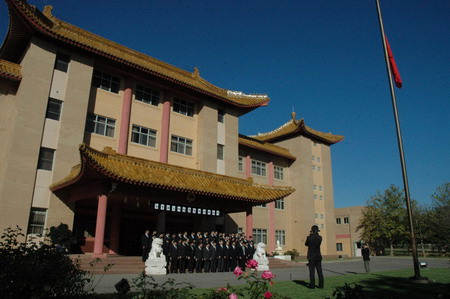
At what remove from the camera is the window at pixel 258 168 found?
98.3 ft

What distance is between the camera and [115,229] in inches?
751

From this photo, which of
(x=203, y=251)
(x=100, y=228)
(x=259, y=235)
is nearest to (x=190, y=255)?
(x=203, y=251)

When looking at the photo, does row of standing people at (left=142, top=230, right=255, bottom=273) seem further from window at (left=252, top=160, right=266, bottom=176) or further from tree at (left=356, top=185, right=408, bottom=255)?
tree at (left=356, top=185, right=408, bottom=255)

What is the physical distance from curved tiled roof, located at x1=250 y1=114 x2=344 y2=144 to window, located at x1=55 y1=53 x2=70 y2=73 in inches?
812

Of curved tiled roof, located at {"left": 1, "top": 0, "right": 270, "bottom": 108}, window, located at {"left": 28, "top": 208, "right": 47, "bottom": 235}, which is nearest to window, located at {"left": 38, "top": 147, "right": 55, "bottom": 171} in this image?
window, located at {"left": 28, "top": 208, "right": 47, "bottom": 235}

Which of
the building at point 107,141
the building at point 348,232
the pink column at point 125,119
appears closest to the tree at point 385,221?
the building at point 348,232

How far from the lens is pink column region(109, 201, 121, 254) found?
61.4ft

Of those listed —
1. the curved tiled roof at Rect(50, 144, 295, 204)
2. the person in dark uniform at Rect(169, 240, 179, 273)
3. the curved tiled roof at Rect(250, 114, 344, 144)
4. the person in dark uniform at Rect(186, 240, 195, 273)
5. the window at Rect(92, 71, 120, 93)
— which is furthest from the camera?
the curved tiled roof at Rect(250, 114, 344, 144)

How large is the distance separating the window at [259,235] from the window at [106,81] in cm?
1534

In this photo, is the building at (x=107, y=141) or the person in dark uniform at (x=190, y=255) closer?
the person in dark uniform at (x=190, y=255)

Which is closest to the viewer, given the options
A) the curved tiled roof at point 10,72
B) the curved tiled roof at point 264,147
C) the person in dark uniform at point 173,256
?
the person in dark uniform at point 173,256

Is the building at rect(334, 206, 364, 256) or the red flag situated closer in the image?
the red flag

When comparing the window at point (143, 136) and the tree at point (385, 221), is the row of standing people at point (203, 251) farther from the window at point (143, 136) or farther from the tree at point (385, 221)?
the tree at point (385, 221)

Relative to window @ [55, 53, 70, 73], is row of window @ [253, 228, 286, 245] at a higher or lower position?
lower
